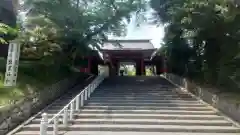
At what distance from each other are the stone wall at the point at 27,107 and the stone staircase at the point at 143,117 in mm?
334

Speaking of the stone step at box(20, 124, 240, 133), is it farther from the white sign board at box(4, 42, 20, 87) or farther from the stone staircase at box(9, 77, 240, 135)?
the white sign board at box(4, 42, 20, 87)

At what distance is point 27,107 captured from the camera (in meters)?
8.70

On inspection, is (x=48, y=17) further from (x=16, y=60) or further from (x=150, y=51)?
(x=150, y=51)

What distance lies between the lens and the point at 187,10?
9.99 metres

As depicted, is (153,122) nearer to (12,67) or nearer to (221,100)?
(221,100)

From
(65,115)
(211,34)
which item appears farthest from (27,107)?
(211,34)

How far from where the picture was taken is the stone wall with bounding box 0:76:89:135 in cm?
732

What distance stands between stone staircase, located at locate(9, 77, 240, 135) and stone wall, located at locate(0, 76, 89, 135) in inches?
13.2

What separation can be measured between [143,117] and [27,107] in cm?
373

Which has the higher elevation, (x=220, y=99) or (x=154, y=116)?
(x=220, y=99)

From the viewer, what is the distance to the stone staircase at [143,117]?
7.56 meters

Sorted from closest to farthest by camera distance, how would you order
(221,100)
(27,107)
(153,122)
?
(153,122), (27,107), (221,100)

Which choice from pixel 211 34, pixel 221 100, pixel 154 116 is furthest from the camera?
pixel 211 34

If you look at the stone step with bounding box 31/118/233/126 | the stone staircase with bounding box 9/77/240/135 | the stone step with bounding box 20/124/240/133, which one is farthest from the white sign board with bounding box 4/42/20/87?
the stone step with bounding box 20/124/240/133
